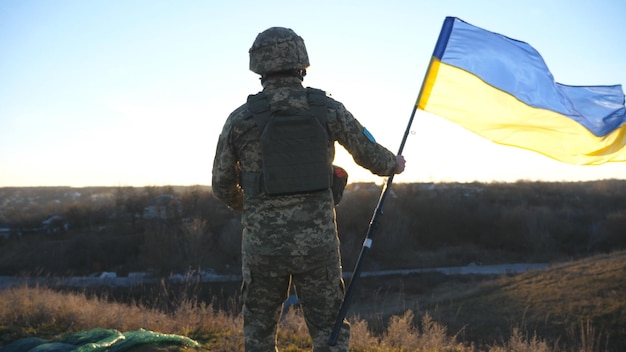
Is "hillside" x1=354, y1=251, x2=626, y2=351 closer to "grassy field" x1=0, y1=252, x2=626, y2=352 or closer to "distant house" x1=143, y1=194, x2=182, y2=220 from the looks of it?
"grassy field" x1=0, y1=252, x2=626, y2=352

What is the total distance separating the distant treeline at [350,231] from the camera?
137 feet

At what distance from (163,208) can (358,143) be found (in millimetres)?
46088

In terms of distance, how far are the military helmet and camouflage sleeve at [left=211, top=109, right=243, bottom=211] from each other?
0.37 meters

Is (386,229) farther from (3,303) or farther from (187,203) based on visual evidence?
(3,303)

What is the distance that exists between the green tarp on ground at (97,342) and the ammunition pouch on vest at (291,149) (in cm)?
315

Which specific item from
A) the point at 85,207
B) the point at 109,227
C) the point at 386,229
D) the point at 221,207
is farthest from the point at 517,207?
the point at 85,207

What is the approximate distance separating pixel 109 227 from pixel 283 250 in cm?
4858

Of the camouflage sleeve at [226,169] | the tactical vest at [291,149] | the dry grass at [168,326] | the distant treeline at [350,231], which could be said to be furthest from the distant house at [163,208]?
the tactical vest at [291,149]

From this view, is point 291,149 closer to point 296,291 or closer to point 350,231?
point 296,291

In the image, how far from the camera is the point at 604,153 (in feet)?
18.4

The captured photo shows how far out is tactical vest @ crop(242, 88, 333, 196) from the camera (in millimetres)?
3672

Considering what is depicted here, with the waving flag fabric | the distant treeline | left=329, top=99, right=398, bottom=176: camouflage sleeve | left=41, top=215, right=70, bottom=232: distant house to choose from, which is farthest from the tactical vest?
left=41, top=215, right=70, bottom=232: distant house

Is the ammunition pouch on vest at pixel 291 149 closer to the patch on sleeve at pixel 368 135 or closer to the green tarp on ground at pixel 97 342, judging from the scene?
the patch on sleeve at pixel 368 135

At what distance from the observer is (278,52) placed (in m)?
3.77
